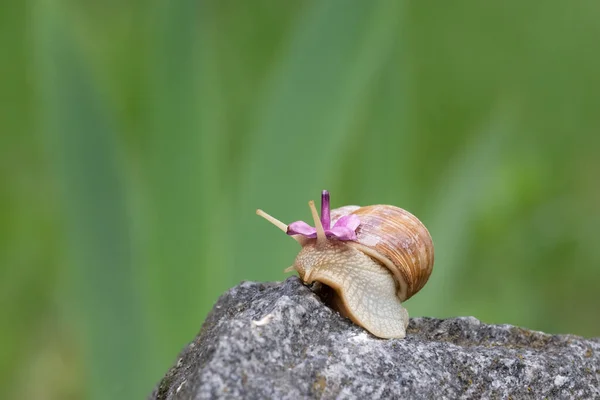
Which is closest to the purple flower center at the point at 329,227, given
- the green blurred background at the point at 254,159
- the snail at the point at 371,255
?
the snail at the point at 371,255

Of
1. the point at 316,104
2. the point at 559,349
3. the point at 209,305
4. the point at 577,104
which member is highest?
the point at 577,104

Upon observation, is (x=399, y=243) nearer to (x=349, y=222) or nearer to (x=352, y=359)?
(x=349, y=222)

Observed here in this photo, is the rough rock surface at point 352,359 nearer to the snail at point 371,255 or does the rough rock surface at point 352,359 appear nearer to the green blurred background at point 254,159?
the snail at point 371,255

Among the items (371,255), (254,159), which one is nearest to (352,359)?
(371,255)

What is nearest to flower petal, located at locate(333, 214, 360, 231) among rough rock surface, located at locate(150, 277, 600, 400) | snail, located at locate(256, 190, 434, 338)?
snail, located at locate(256, 190, 434, 338)

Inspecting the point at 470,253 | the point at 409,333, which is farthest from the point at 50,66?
the point at 470,253

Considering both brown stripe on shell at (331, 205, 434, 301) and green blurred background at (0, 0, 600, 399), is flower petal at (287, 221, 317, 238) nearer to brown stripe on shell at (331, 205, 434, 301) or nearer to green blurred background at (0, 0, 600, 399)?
brown stripe on shell at (331, 205, 434, 301)

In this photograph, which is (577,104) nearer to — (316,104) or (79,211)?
(316,104)
